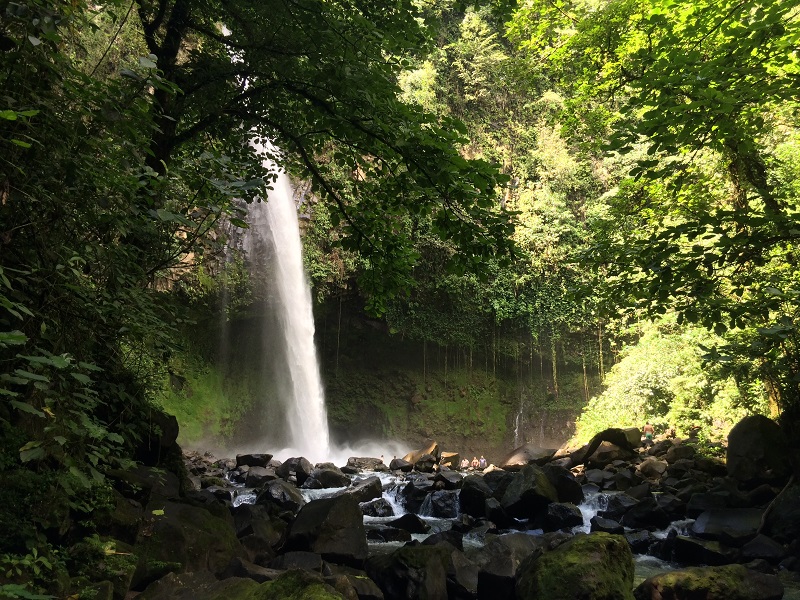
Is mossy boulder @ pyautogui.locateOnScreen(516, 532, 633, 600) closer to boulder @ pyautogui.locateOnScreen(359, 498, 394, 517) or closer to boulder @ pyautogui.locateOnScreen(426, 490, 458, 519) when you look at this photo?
boulder @ pyautogui.locateOnScreen(426, 490, 458, 519)

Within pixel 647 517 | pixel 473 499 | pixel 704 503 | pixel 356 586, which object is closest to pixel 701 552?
pixel 647 517

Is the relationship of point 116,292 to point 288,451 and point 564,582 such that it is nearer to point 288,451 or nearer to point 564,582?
point 564,582

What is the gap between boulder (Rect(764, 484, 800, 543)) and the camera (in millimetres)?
6609

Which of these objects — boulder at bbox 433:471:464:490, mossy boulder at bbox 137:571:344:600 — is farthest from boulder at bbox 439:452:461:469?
mossy boulder at bbox 137:571:344:600

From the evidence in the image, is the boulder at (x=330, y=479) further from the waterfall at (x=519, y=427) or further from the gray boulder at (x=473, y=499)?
the waterfall at (x=519, y=427)

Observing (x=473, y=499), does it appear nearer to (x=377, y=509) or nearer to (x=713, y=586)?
(x=377, y=509)

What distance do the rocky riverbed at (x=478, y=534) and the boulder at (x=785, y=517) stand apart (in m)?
0.01

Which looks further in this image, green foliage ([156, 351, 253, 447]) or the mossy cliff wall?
the mossy cliff wall

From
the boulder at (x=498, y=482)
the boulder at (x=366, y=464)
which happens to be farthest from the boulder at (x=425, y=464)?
the boulder at (x=498, y=482)

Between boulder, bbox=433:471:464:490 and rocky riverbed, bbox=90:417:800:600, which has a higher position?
rocky riverbed, bbox=90:417:800:600

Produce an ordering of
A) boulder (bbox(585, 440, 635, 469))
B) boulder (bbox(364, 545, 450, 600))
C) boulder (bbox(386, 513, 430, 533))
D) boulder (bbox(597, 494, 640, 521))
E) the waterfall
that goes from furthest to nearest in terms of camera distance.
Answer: the waterfall
boulder (bbox(585, 440, 635, 469))
boulder (bbox(597, 494, 640, 521))
boulder (bbox(386, 513, 430, 533))
boulder (bbox(364, 545, 450, 600))

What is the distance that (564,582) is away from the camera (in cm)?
437

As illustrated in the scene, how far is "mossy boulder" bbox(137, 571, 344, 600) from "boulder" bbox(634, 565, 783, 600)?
9.85ft

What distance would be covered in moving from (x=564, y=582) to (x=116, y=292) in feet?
13.5
